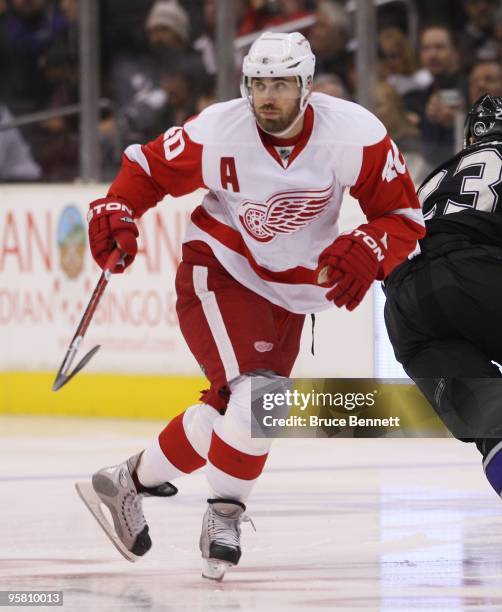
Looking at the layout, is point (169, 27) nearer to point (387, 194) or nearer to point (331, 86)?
point (331, 86)

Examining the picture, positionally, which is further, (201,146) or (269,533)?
(269,533)

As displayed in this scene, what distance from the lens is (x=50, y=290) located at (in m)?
7.07

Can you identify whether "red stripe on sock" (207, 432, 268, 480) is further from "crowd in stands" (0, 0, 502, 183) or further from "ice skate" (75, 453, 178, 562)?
"crowd in stands" (0, 0, 502, 183)

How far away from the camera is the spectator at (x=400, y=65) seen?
22.5 feet

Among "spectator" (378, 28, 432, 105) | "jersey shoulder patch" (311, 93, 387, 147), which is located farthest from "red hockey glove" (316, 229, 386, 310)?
"spectator" (378, 28, 432, 105)

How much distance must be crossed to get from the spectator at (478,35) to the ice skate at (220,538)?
3.74 m

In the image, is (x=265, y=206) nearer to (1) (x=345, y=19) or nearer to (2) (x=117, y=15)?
(1) (x=345, y=19)

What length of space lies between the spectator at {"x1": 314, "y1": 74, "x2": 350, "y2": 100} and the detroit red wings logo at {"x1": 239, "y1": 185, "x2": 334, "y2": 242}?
357cm

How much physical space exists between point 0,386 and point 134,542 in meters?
3.69

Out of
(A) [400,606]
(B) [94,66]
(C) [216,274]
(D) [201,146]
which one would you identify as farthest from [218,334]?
(B) [94,66]

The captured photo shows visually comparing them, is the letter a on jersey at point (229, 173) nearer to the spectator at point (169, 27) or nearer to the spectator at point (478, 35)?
the spectator at point (478, 35)

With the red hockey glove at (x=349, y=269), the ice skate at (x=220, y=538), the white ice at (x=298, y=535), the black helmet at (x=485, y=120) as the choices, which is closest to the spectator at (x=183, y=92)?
the white ice at (x=298, y=535)

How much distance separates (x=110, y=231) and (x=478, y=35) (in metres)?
3.73

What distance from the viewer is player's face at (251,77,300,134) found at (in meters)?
3.32
